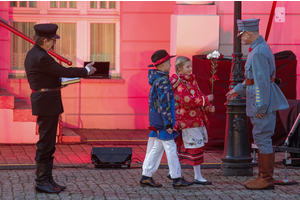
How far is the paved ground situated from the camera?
5512mm

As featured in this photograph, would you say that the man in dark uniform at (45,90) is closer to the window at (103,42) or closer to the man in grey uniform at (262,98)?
the man in grey uniform at (262,98)

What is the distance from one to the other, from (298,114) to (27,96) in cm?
583

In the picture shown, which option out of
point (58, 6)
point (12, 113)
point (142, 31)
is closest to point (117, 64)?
point (142, 31)

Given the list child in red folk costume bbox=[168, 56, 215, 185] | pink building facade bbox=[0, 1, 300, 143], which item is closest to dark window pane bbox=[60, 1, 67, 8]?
pink building facade bbox=[0, 1, 300, 143]

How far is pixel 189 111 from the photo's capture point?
6.02m

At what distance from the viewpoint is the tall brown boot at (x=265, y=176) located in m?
5.81

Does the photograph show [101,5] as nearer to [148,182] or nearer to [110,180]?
[110,180]

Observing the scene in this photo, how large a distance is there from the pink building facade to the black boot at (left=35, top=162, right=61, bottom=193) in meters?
5.09

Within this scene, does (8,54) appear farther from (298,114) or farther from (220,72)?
(298,114)

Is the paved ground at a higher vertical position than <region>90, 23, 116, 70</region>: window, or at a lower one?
lower

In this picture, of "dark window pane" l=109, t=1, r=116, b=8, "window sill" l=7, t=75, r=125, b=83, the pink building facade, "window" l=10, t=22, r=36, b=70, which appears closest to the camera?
the pink building facade

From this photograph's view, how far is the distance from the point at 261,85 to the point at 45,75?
2452 millimetres

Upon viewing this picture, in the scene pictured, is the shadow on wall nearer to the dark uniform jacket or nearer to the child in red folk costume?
the child in red folk costume

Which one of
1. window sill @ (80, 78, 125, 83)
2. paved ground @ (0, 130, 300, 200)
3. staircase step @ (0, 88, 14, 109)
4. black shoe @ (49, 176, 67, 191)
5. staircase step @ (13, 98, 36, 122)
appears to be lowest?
paved ground @ (0, 130, 300, 200)
